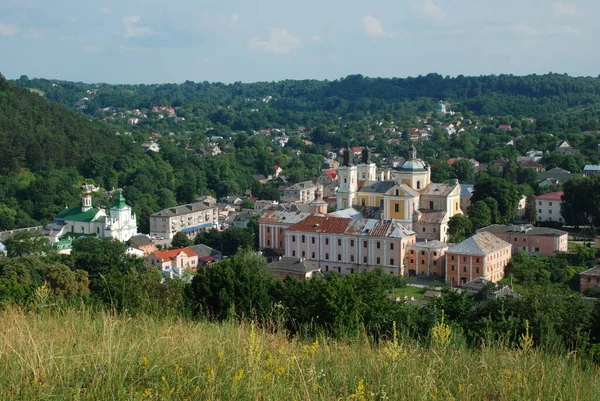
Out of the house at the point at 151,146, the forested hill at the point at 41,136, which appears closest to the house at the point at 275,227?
the forested hill at the point at 41,136

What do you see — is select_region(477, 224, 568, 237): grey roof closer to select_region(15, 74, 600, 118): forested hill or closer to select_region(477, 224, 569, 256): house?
select_region(477, 224, 569, 256): house

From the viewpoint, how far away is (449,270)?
778 inches

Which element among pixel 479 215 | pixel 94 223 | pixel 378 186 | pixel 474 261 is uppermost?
pixel 378 186

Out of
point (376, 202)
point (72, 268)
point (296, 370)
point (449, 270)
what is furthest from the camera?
point (376, 202)

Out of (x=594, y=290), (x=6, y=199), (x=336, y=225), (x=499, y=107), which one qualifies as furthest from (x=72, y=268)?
(x=499, y=107)

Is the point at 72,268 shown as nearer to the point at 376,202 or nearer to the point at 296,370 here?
the point at 376,202

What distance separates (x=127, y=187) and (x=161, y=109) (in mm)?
52921

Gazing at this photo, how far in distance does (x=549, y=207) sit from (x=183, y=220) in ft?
42.7

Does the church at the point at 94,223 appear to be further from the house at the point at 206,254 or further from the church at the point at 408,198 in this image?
the church at the point at 408,198

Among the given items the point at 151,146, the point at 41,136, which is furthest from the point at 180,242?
the point at 151,146

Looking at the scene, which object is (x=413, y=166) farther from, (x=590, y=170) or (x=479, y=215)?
(x=590, y=170)

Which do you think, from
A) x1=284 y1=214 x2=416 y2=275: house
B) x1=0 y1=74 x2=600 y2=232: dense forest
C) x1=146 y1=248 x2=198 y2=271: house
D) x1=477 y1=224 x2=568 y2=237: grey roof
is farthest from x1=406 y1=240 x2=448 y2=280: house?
x1=0 y1=74 x2=600 y2=232: dense forest

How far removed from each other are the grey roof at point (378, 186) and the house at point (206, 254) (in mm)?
4933

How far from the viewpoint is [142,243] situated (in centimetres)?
2562
